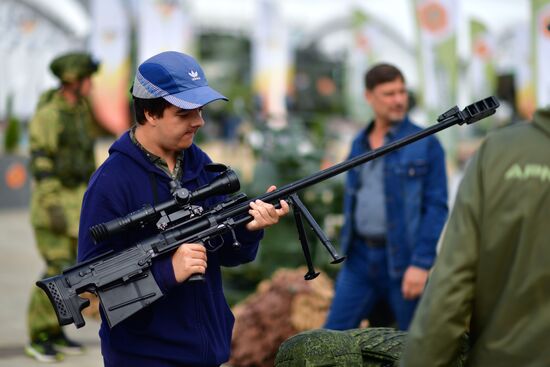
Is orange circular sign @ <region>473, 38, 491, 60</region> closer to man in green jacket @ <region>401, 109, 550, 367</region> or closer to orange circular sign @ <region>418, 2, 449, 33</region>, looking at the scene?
orange circular sign @ <region>418, 2, 449, 33</region>

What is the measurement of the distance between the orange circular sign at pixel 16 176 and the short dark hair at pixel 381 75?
11.4 metres

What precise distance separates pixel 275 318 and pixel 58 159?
1.81 meters

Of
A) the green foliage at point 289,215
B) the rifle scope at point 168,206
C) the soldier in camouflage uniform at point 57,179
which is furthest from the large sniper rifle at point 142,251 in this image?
the green foliage at point 289,215

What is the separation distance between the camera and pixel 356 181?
18.0 ft

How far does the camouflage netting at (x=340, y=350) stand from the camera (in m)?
3.56

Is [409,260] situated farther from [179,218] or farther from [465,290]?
[465,290]

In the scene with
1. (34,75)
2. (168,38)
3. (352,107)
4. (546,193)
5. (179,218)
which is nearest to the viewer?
(546,193)

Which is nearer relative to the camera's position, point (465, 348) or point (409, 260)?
point (465, 348)

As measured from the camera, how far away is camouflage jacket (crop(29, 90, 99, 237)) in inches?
257

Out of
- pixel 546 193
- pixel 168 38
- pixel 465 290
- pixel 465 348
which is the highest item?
pixel 168 38

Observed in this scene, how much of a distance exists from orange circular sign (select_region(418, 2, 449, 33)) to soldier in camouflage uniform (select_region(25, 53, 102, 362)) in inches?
197

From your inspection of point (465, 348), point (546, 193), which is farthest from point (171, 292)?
point (546, 193)

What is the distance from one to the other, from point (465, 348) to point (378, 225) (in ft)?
6.40

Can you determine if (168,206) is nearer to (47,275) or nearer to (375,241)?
(375,241)
